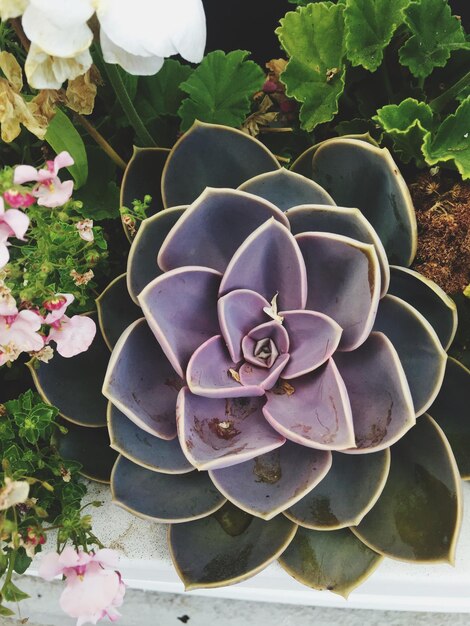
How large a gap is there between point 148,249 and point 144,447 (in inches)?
6.3

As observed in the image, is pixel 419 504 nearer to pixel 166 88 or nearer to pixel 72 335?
pixel 72 335

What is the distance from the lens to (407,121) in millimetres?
620

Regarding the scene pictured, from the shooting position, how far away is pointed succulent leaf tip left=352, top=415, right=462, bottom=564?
21.4 inches

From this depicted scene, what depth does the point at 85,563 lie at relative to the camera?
542mm

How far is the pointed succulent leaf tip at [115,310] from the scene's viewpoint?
1.95 feet

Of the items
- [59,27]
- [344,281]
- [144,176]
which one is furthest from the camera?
[144,176]

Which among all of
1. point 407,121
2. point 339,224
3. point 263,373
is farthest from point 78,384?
point 407,121

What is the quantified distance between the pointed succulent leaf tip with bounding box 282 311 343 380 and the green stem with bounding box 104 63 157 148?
245 millimetres

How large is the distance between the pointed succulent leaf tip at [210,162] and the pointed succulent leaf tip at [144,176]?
0.03 metres

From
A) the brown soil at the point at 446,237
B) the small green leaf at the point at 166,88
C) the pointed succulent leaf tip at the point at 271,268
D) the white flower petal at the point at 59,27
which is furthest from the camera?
the small green leaf at the point at 166,88

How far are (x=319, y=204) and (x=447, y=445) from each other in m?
0.22

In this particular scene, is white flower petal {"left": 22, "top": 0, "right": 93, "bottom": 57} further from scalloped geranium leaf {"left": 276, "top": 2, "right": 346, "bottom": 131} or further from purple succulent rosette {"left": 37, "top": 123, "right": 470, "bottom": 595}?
scalloped geranium leaf {"left": 276, "top": 2, "right": 346, "bottom": 131}

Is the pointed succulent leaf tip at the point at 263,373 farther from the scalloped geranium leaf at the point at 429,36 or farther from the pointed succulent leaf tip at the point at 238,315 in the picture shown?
the scalloped geranium leaf at the point at 429,36

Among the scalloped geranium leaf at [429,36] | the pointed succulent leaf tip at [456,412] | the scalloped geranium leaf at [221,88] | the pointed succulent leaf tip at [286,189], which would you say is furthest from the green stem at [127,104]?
the pointed succulent leaf tip at [456,412]
